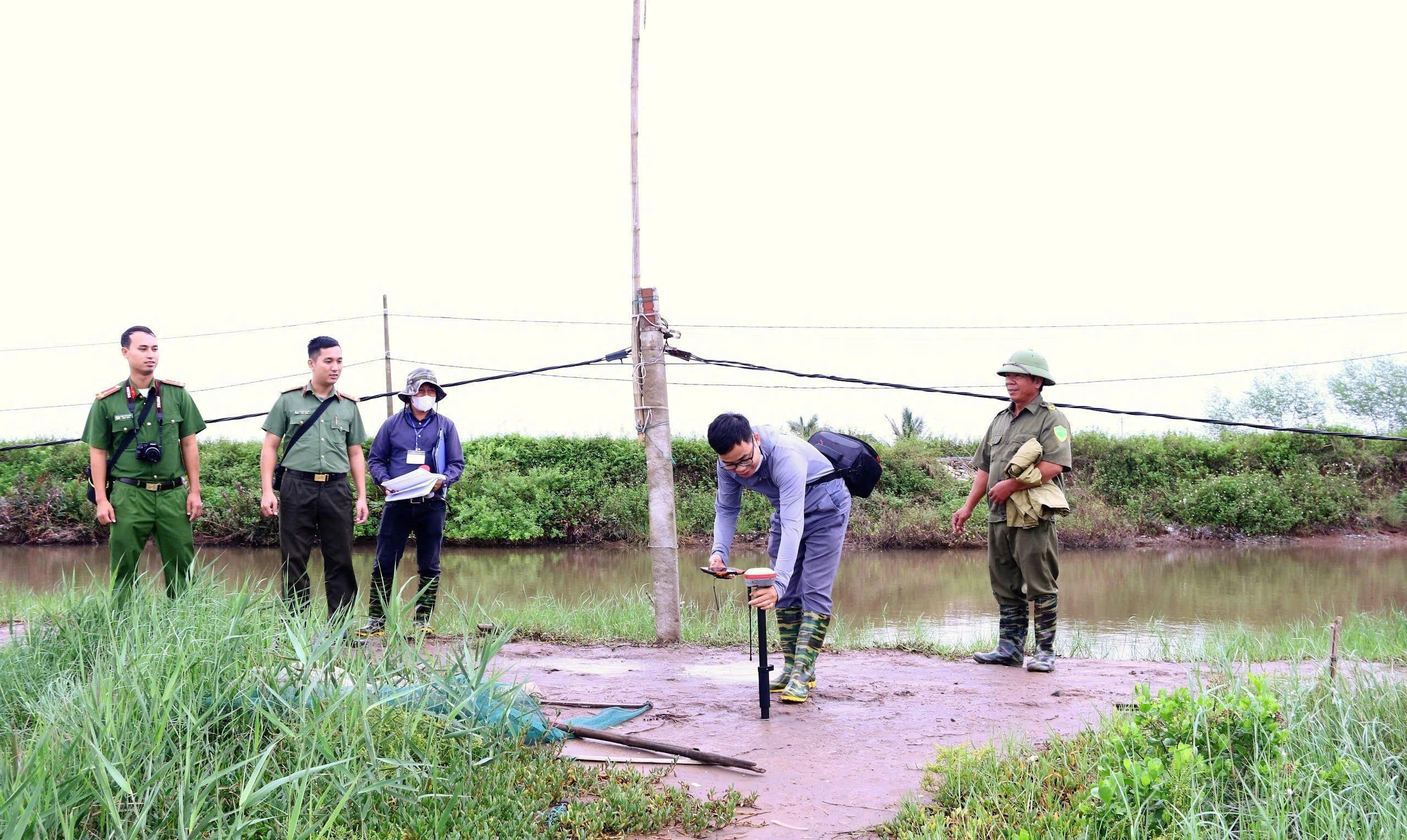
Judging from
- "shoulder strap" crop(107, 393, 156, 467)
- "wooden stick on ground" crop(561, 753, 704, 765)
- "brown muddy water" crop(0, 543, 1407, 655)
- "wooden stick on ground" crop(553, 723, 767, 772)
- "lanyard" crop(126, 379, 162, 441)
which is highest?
"lanyard" crop(126, 379, 162, 441)

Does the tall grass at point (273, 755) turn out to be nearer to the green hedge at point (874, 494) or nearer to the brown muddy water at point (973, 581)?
the brown muddy water at point (973, 581)

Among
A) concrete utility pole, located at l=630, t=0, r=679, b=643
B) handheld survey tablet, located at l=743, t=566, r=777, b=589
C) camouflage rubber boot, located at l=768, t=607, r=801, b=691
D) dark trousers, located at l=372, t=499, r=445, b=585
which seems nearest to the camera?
→ handheld survey tablet, located at l=743, t=566, r=777, b=589

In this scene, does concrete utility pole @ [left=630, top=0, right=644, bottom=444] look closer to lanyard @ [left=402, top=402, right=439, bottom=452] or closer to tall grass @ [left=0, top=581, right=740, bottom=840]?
lanyard @ [left=402, top=402, right=439, bottom=452]

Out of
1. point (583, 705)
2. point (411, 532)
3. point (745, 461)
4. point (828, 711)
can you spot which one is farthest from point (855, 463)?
point (411, 532)

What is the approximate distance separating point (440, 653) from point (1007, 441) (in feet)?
13.3

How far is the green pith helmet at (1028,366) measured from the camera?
6.46 m

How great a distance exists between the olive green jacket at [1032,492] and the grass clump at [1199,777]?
2.29 metres

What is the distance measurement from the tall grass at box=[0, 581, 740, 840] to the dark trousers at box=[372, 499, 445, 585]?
260cm

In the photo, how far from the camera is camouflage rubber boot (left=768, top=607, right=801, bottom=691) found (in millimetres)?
5566

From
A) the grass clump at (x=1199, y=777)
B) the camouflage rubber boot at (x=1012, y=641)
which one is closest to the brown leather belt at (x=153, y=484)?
the grass clump at (x=1199, y=777)

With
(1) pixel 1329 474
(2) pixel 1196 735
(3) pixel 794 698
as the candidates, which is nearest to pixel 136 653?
(3) pixel 794 698

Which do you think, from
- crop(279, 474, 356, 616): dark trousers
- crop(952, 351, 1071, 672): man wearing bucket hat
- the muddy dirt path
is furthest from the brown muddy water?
the muddy dirt path

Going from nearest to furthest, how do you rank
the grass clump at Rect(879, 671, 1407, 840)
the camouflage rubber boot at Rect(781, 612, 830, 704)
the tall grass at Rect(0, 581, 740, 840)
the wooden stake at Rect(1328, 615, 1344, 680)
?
the tall grass at Rect(0, 581, 740, 840) < the grass clump at Rect(879, 671, 1407, 840) < the wooden stake at Rect(1328, 615, 1344, 680) < the camouflage rubber boot at Rect(781, 612, 830, 704)

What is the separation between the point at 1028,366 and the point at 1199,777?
343cm
